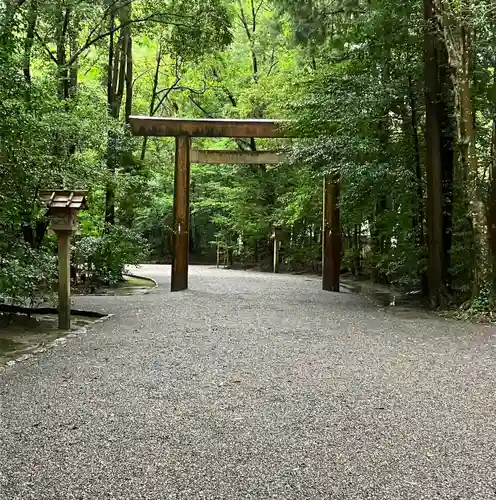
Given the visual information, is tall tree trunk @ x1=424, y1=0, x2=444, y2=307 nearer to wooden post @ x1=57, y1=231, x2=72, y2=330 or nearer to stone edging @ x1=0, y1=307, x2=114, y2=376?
stone edging @ x1=0, y1=307, x2=114, y2=376

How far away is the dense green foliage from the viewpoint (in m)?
5.94

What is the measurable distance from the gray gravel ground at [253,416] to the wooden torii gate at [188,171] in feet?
14.3

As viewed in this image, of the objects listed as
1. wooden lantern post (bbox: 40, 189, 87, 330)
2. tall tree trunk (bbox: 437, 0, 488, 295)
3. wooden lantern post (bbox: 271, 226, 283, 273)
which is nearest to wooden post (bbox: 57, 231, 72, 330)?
wooden lantern post (bbox: 40, 189, 87, 330)

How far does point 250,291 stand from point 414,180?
11.9 ft

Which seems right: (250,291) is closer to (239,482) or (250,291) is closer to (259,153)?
(259,153)

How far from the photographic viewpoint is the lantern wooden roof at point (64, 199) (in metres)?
5.69

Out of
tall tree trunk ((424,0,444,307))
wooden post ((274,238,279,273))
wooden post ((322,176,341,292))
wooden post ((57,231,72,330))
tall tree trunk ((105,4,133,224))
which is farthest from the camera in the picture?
wooden post ((274,238,279,273))

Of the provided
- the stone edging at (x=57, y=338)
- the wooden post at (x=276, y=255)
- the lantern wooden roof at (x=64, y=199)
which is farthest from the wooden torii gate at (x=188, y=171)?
the wooden post at (x=276, y=255)

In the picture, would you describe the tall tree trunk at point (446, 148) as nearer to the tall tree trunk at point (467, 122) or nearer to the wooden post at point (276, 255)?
the tall tree trunk at point (467, 122)

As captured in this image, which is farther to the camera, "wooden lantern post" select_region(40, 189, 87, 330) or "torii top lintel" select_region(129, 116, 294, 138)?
"torii top lintel" select_region(129, 116, 294, 138)

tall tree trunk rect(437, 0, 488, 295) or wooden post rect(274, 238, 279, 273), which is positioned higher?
tall tree trunk rect(437, 0, 488, 295)

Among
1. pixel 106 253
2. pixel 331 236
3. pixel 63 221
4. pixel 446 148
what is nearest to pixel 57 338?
pixel 63 221

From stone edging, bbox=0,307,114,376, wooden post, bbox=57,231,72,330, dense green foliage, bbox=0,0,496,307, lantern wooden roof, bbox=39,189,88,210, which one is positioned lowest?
stone edging, bbox=0,307,114,376

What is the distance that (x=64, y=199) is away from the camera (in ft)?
18.9
